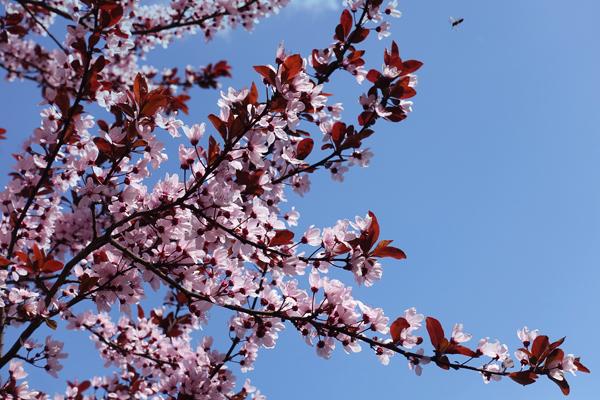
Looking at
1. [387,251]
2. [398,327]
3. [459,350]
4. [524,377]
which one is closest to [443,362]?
[459,350]

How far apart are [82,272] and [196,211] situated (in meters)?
1.15

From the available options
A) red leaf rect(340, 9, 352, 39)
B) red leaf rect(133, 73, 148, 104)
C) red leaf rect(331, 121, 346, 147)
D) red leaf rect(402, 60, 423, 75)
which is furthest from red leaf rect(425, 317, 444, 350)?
red leaf rect(340, 9, 352, 39)

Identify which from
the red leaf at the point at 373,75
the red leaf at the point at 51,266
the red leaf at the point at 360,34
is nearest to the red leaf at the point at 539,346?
the red leaf at the point at 373,75

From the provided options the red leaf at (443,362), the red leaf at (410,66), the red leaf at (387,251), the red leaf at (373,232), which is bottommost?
the red leaf at (443,362)

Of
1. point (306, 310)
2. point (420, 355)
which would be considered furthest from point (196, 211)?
point (420, 355)

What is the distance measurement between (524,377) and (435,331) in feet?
1.76

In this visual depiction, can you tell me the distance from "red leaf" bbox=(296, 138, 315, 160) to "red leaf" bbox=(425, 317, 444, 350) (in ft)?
4.25

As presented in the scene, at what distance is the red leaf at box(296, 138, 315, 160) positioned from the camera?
3031 millimetres

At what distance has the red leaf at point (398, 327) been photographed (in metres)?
2.51

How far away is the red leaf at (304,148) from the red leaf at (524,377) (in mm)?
1758

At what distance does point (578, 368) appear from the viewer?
2.49 metres

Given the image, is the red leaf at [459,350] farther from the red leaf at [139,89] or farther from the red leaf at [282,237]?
the red leaf at [139,89]

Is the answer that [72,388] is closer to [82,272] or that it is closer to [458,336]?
[82,272]

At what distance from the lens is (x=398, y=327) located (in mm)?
2516
